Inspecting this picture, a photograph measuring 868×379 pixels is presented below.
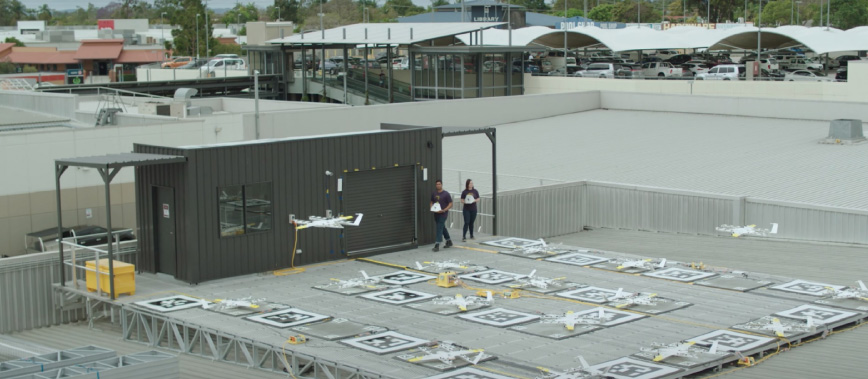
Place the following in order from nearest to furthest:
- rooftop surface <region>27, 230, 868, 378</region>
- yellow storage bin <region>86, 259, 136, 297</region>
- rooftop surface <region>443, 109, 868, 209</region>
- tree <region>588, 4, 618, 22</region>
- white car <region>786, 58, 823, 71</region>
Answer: rooftop surface <region>27, 230, 868, 378</region> → yellow storage bin <region>86, 259, 136, 297</region> → rooftop surface <region>443, 109, 868, 209</region> → white car <region>786, 58, 823, 71</region> → tree <region>588, 4, 618, 22</region>

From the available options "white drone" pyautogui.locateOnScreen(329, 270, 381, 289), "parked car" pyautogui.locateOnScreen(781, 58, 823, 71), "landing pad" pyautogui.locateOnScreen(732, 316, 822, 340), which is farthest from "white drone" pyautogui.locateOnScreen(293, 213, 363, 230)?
"parked car" pyautogui.locateOnScreen(781, 58, 823, 71)

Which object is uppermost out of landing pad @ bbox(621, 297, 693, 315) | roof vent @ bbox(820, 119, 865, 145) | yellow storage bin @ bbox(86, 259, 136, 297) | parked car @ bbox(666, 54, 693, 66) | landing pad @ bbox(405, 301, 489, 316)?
parked car @ bbox(666, 54, 693, 66)

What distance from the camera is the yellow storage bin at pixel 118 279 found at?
1609 centimetres

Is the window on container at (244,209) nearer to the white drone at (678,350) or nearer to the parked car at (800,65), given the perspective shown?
the white drone at (678,350)

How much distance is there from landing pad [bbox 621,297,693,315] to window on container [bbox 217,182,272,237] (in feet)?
21.3

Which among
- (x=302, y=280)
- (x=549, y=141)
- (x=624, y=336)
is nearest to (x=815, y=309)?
(x=624, y=336)

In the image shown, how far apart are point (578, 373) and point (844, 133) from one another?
→ 74.9ft

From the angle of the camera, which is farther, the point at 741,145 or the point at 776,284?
the point at 741,145

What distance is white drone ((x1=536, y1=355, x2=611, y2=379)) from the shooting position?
11773 millimetres

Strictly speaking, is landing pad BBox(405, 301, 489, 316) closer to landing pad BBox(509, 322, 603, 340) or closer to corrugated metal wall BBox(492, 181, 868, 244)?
landing pad BBox(509, 322, 603, 340)

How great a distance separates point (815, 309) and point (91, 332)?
35.5ft

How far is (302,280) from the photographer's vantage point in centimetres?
1752

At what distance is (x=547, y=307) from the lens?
15.5m

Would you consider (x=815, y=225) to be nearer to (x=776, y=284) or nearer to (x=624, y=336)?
(x=776, y=284)
